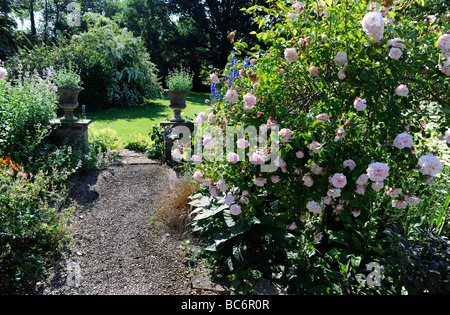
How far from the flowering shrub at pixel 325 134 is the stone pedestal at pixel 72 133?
10.4 feet

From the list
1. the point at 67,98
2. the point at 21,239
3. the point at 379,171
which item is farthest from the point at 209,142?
the point at 67,98

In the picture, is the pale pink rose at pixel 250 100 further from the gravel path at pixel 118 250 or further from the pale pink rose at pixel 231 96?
the gravel path at pixel 118 250

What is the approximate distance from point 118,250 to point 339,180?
2.02m

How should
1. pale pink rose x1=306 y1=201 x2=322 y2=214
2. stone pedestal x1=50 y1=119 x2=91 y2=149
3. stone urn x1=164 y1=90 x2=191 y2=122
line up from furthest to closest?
1. stone urn x1=164 y1=90 x2=191 y2=122
2. stone pedestal x1=50 y1=119 x2=91 y2=149
3. pale pink rose x1=306 y1=201 x2=322 y2=214

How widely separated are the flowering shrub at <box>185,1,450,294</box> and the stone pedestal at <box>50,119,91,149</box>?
125 inches

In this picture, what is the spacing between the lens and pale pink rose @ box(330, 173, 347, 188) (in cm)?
171

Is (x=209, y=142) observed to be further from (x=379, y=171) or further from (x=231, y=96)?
(x=379, y=171)

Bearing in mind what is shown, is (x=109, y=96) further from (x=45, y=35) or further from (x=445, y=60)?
(x=45, y=35)

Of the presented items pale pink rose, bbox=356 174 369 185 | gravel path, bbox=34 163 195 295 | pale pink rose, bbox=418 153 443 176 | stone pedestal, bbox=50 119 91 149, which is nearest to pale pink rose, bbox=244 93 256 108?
pale pink rose, bbox=356 174 369 185

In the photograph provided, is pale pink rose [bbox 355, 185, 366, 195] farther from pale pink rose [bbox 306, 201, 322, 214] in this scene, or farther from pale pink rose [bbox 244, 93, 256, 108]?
pale pink rose [bbox 244, 93, 256, 108]

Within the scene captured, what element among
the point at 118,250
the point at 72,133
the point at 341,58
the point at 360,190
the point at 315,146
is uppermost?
the point at 341,58

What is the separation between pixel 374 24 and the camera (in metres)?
1.62
